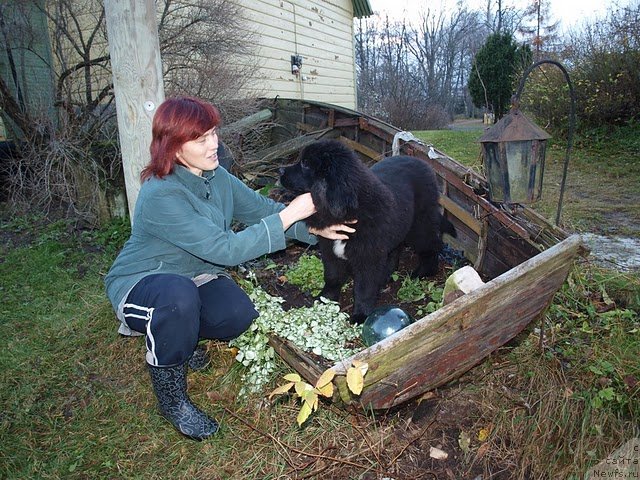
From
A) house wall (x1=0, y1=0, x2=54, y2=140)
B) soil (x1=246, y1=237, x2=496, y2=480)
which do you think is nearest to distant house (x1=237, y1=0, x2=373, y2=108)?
house wall (x1=0, y1=0, x2=54, y2=140)

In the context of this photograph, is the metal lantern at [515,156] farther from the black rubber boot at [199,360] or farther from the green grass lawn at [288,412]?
the black rubber boot at [199,360]

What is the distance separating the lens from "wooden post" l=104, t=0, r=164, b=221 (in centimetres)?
279

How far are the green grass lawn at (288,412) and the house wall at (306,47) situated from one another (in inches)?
258

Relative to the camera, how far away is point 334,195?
262 cm

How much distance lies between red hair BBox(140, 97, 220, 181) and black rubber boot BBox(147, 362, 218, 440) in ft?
3.12

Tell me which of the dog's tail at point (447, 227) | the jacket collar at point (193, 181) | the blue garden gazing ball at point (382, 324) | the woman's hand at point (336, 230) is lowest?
the blue garden gazing ball at point (382, 324)

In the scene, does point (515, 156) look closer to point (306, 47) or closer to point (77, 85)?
point (77, 85)

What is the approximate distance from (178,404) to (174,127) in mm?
1334

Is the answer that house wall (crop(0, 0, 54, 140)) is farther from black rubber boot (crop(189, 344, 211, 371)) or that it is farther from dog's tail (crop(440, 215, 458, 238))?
dog's tail (crop(440, 215, 458, 238))

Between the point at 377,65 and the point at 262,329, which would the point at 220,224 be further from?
the point at 377,65

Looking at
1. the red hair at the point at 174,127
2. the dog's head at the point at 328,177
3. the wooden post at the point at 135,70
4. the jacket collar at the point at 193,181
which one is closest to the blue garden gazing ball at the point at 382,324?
the dog's head at the point at 328,177

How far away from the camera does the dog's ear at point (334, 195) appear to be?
2.62m

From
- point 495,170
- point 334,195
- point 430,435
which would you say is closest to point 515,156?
point 495,170

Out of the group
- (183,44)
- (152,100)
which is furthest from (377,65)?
(152,100)
